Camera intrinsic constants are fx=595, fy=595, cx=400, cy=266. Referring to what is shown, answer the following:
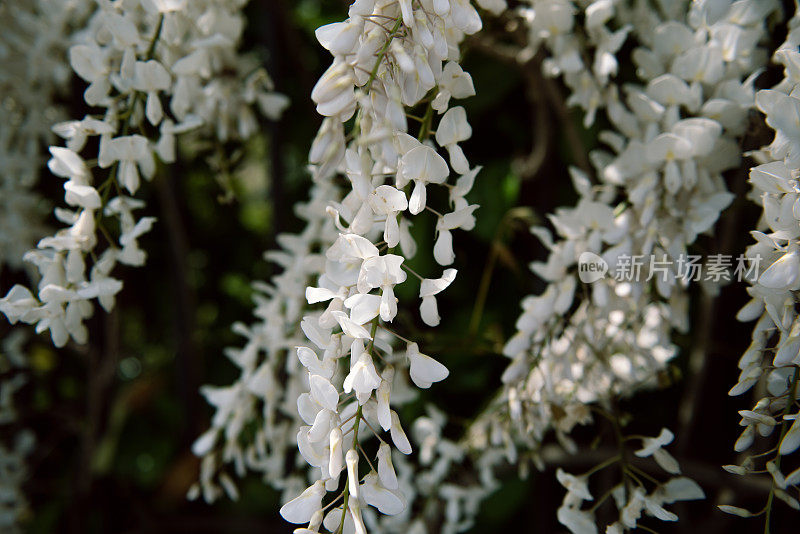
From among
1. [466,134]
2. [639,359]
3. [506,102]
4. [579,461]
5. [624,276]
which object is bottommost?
[579,461]

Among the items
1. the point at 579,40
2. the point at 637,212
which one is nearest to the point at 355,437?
the point at 637,212

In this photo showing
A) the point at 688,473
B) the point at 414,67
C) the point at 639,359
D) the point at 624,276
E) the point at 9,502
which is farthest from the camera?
the point at 9,502

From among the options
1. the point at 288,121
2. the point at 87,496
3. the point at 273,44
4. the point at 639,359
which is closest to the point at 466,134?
the point at 639,359

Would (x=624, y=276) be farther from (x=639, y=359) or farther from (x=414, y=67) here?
(x=414, y=67)

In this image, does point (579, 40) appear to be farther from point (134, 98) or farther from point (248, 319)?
point (248, 319)

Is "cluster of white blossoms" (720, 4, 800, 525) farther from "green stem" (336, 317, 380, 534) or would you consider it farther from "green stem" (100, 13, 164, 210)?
"green stem" (100, 13, 164, 210)

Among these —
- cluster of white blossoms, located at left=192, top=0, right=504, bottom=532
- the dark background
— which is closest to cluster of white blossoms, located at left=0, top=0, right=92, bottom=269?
the dark background
